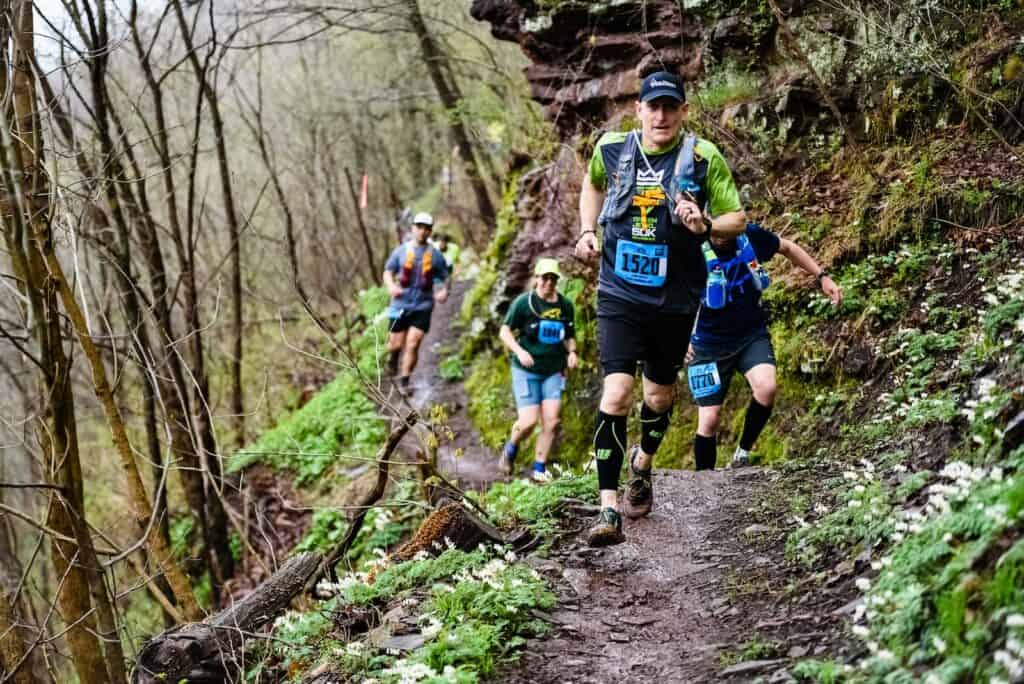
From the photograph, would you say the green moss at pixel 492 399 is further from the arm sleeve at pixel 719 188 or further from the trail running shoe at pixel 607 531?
the arm sleeve at pixel 719 188

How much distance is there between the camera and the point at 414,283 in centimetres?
1164

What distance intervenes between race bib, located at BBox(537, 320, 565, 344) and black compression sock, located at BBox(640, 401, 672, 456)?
9.94ft

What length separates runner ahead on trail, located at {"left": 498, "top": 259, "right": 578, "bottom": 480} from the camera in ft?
28.6

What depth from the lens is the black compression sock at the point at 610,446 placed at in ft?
18.0

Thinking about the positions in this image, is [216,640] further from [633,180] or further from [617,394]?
[633,180]

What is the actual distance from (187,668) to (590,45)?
10.0 m

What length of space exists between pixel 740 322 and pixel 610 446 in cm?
200

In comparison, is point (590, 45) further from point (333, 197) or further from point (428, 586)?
point (333, 197)

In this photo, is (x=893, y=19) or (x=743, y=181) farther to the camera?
(x=743, y=181)

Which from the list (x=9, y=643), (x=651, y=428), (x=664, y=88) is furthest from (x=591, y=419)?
(x=9, y=643)

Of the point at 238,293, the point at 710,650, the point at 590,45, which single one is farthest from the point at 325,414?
the point at 710,650

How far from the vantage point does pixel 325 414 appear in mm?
15906

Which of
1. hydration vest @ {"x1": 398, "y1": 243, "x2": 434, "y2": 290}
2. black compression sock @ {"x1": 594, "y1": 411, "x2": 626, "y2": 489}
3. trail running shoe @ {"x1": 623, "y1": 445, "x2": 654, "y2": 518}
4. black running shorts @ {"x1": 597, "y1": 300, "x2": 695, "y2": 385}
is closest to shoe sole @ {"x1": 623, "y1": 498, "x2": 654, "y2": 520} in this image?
trail running shoe @ {"x1": 623, "y1": 445, "x2": 654, "y2": 518}

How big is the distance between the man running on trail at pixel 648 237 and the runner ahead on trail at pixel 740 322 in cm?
143
